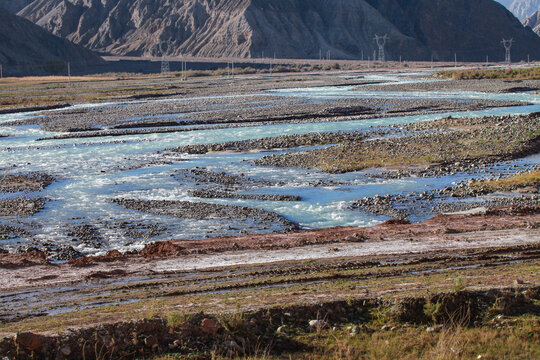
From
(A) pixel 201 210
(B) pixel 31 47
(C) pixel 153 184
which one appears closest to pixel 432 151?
(C) pixel 153 184

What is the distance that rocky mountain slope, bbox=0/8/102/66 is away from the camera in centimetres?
14500

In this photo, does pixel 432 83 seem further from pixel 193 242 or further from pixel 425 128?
pixel 193 242

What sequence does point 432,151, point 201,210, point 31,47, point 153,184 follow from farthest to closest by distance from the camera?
point 31,47
point 432,151
point 153,184
point 201,210

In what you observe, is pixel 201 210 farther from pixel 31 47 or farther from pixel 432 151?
pixel 31 47

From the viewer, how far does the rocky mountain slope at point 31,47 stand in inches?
5709

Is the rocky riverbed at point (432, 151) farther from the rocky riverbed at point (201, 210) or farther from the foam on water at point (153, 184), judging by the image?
the rocky riverbed at point (201, 210)

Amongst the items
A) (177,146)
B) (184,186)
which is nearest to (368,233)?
(184,186)

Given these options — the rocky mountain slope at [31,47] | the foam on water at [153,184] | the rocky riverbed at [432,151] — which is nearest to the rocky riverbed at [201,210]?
the foam on water at [153,184]

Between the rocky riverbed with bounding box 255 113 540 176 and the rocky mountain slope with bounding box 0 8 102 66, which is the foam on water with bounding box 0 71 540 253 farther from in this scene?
the rocky mountain slope with bounding box 0 8 102 66

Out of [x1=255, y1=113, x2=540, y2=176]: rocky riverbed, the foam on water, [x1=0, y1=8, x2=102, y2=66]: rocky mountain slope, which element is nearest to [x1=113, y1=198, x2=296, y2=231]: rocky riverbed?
the foam on water

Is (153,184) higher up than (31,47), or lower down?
lower down

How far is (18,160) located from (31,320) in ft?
93.8

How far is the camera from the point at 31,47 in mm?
151250

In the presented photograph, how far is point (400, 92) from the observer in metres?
79.1
